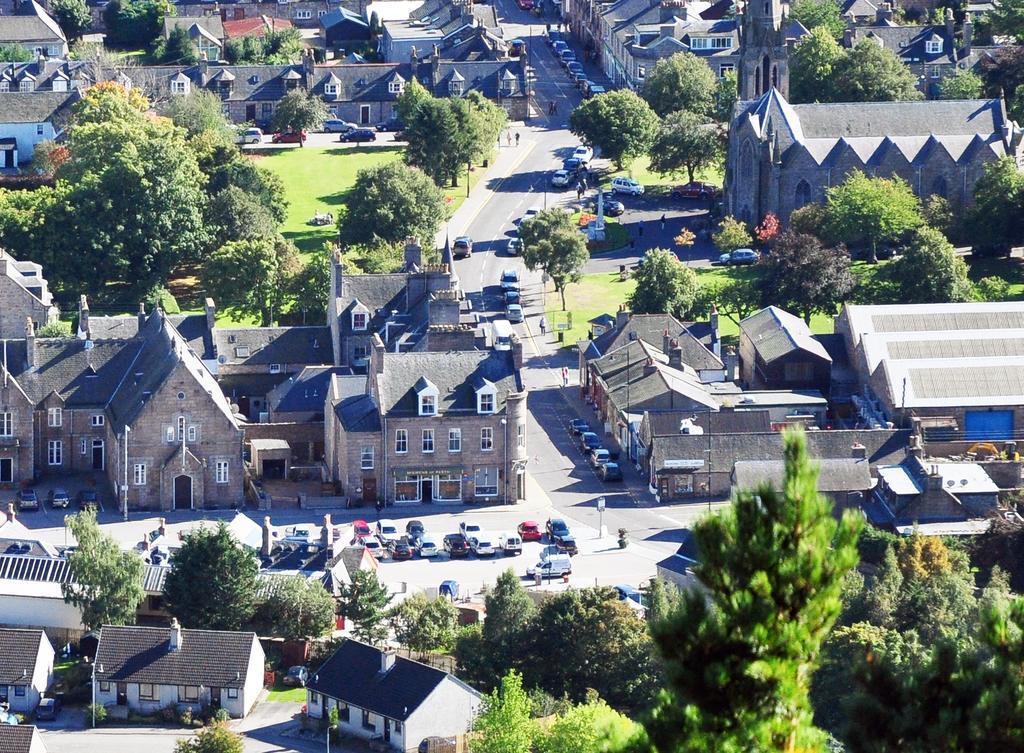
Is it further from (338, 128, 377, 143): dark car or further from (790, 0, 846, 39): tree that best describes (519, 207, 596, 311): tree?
(790, 0, 846, 39): tree

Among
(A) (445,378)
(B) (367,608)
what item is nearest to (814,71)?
(A) (445,378)

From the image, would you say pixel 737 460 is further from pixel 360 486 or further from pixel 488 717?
pixel 488 717

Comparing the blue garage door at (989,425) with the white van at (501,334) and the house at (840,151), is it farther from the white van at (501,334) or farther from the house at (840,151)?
the house at (840,151)

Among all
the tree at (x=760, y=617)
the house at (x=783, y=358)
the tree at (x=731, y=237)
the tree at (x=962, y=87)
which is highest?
the tree at (x=760, y=617)

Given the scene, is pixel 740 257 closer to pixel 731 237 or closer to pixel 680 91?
pixel 731 237

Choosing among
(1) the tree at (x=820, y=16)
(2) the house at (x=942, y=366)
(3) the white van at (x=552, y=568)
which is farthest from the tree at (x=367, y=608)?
(1) the tree at (x=820, y=16)

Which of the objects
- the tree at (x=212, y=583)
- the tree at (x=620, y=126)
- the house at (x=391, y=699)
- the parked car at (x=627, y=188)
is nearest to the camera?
the house at (x=391, y=699)

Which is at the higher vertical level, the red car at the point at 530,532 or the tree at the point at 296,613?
the tree at the point at 296,613
